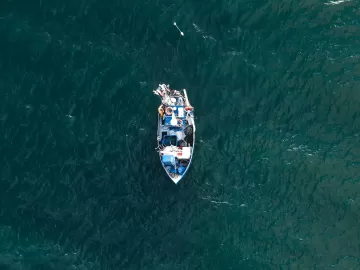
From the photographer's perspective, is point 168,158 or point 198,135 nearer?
point 168,158

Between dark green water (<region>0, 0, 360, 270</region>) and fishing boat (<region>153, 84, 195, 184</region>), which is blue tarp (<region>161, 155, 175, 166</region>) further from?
dark green water (<region>0, 0, 360, 270</region>)

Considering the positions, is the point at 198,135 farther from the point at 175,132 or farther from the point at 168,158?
the point at 168,158

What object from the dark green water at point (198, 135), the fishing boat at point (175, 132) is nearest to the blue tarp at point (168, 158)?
the fishing boat at point (175, 132)

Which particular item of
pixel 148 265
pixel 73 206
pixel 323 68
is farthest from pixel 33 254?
pixel 323 68

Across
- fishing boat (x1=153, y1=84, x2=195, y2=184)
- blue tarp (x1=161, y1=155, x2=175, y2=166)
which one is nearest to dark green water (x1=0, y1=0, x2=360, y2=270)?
fishing boat (x1=153, y1=84, x2=195, y2=184)

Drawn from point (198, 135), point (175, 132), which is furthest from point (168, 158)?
point (198, 135)

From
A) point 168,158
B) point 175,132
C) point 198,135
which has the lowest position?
point 168,158
